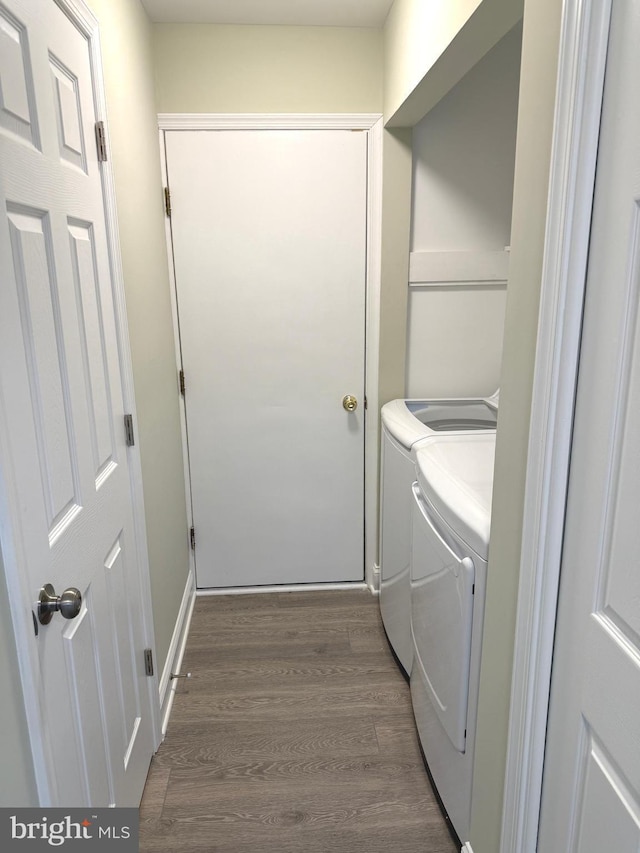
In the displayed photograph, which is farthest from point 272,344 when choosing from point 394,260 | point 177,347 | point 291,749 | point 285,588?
point 291,749

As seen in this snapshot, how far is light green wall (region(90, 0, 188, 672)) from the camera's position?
5.63 ft

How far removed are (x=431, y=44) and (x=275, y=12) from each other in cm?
90

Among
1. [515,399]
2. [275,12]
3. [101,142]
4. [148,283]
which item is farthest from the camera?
[275,12]

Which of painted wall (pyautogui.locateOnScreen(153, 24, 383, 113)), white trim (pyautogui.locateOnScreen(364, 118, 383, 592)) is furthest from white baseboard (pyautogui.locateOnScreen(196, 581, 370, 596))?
painted wall (pyautogui.locateOnScreen(153, 24, 383, 113))

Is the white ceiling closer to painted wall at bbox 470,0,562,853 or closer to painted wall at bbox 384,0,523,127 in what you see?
painted wall at bbox 384,0,523,127

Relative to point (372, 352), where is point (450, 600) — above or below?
below

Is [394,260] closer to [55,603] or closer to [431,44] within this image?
[431,44]

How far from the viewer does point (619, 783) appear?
33.2 inches

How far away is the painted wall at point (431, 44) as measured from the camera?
1.33m

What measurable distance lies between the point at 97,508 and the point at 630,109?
4.21ft

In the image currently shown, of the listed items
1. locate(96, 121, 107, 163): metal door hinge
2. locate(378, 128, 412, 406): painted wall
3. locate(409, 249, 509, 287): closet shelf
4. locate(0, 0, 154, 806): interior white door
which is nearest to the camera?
locate(0, 0, 154, 806): interior white door

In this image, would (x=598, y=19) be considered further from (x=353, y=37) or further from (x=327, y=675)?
(x=327, y=675)

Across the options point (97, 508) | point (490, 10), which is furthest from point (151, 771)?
point (490, 10)

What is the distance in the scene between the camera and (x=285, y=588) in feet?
9.52
